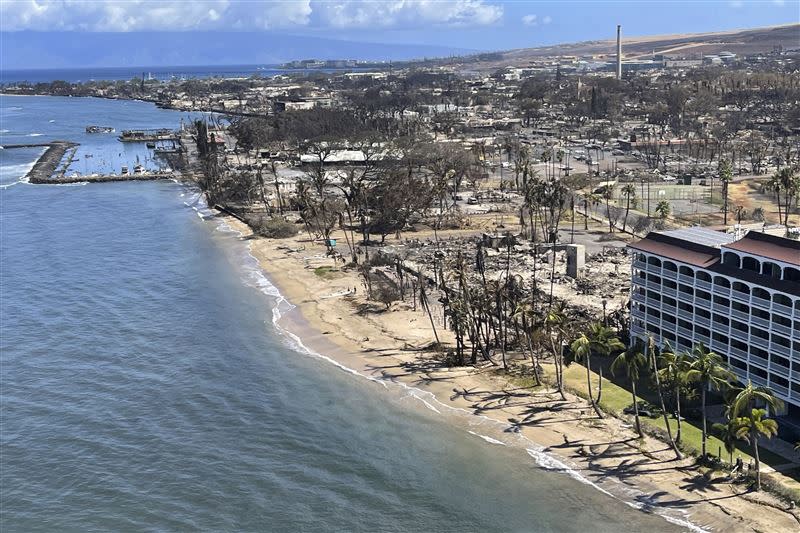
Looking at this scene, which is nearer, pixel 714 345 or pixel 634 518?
pixel 634 518

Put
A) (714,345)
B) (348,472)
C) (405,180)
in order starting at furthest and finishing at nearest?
(405,180), (714,345), (348,472)

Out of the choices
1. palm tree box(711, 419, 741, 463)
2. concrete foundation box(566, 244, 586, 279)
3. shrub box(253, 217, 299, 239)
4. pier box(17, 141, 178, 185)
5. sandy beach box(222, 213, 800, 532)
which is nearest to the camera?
palm tree box(711, 419, 741, 463)

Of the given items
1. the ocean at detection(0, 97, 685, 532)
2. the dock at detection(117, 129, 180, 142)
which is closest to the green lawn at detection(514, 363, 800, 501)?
the ocean at detection(0, 97, 685, 532)

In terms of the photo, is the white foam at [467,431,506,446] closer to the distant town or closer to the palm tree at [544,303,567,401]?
the distant town

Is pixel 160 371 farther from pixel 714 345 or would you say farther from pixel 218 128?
pixel 218 128

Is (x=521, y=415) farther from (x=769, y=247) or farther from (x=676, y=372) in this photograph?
(x=769, y=247)

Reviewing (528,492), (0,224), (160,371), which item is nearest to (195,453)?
(160,371)
